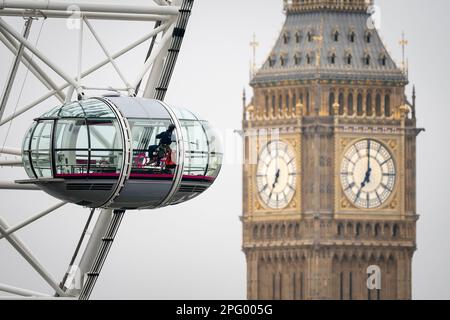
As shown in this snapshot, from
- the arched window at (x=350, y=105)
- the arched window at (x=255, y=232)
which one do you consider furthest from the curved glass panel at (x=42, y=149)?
the arched window at (x=255, y=232)

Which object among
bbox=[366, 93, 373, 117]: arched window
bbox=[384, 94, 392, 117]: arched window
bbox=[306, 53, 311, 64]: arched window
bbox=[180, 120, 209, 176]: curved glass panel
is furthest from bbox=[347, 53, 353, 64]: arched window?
bbox=[180, 120, 209, 176]: curved glass panel

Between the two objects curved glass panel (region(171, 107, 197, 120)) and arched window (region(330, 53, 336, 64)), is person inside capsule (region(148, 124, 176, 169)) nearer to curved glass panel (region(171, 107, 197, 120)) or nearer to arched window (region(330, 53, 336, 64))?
curved glass panel (region(171, 107, 197, 120))

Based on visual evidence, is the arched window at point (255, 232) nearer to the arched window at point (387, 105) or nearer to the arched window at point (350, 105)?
the arched window at point (350, 105)

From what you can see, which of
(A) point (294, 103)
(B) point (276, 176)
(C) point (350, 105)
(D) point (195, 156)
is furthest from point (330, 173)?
(D) point (195, 156)
